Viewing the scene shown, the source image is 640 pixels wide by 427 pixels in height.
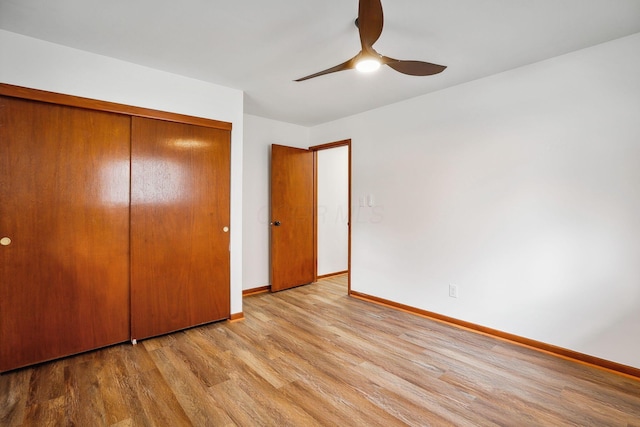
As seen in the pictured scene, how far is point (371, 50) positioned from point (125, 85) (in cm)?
216

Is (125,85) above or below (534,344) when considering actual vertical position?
A: above

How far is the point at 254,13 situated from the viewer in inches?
74.4

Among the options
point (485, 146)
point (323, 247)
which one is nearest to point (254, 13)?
point (485, 146)

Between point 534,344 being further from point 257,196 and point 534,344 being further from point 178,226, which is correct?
point 257,196

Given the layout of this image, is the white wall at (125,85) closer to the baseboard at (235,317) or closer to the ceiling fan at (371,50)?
the baseboard at (235,317)

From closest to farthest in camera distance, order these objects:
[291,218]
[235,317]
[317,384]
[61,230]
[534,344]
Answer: [317,384] → [61,230] → [534,344] → [235,317] → [291,218]

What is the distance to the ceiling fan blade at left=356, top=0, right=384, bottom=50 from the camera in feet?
4.66

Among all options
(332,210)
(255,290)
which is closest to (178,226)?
(255,290)

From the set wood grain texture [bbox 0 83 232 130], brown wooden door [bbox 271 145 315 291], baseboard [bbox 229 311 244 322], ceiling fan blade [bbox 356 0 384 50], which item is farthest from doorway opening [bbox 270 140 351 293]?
ceiling fan blade [bbox 356 0 384 50]

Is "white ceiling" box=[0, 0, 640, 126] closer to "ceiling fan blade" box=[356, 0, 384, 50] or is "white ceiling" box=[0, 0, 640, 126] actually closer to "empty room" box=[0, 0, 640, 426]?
"empty room" box=[0, 0, 640, 426]

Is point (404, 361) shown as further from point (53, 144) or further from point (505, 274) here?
point (53, 144)

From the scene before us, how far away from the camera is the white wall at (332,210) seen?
4.94m

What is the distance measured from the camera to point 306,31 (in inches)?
81.8

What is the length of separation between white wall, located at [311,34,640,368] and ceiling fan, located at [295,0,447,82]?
1.26m
